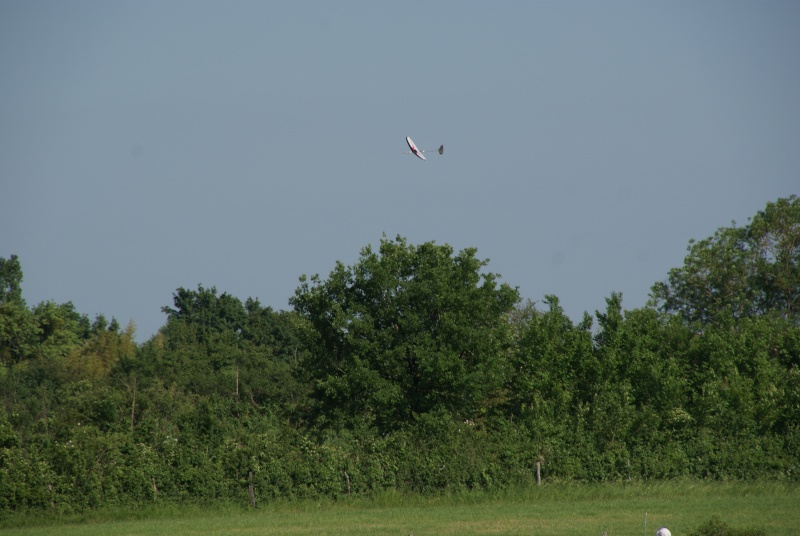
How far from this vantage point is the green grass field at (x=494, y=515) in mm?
29397

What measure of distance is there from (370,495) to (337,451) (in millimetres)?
1879

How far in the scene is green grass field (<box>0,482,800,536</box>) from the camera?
96.4 ft

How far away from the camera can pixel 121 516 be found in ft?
110

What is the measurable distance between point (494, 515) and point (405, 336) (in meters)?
15.2

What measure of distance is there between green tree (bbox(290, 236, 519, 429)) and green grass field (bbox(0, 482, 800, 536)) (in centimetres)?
985

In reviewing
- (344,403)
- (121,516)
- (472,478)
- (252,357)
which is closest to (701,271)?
(252,357)

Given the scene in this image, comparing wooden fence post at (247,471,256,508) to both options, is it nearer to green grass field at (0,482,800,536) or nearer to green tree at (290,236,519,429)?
green grass field at (0,482,800,536)

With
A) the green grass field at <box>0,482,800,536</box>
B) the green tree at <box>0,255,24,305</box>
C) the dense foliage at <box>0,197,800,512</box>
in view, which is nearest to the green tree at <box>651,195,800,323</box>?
the dense foliage at <box>0,197,800,512</box>

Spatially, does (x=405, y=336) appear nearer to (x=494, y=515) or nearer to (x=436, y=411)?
(x=436, y=411)

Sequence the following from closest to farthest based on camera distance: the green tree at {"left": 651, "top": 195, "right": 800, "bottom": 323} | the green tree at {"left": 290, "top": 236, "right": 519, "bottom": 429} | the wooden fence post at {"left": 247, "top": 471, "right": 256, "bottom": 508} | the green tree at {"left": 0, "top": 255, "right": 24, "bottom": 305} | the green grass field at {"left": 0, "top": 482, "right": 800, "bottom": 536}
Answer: the green grass field at {"left": 0, "top": 482, "right": 800, "bottom": 536} → the wooden fence post at {"left": 247, "top": 471, "right": 256, "bottom": 508} → the green tree at {"left": 290, "top": 236, "right": 519, "bottom": 429} → the green tree at {"left": 651, "top": 195, "right": 800, "bottom": 323} → the green tree at {"left": 0, "top": 255, "right": 24, "bottom": 305}

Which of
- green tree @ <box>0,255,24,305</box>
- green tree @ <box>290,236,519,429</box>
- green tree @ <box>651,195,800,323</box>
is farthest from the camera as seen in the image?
green tree @ <box>0,255,24,305</box>

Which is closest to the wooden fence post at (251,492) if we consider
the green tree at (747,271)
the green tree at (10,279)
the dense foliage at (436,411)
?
the dense foliage at (436,411)

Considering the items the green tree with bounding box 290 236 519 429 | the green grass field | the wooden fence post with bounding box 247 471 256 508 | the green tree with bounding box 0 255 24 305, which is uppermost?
the green tree with bounding box 0 255 24 305

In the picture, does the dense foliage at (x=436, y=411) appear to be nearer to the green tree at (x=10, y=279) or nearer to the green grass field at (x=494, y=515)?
the green grass field at (x=494, y=515)
